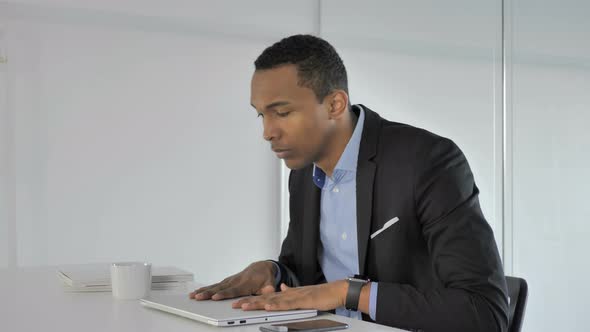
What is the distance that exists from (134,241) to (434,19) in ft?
7.15

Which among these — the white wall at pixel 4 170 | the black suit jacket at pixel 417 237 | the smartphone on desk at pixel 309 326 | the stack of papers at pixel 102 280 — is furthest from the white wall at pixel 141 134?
the smartphone on desk at pixel 309 326

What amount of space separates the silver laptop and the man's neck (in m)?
0.63

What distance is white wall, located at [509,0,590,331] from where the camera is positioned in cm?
339

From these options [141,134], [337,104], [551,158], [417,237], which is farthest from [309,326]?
[141,134]

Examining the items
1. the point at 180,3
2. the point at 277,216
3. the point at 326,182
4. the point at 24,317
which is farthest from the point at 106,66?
the point at 24,317

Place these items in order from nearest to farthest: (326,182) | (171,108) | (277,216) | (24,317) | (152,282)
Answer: (24,317)
(152,282)
(326,182)
(171,108)
(277,216)

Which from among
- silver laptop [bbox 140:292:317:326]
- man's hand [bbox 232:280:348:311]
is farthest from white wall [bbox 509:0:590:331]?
silver laptop [bbox 140:292:317:326]

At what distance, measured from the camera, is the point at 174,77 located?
15.4 ft

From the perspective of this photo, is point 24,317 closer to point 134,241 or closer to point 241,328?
point 241,328

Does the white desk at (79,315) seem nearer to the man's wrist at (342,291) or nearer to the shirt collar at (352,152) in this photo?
the man's wrist at (342,291)

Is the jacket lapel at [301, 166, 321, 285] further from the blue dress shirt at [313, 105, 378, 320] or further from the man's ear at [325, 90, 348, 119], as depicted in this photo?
the man's ear at [325, 90, 348, 119]

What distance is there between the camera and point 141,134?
460cm

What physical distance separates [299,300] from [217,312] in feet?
0.57

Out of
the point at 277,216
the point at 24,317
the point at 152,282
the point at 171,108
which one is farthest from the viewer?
the point at 277,216
